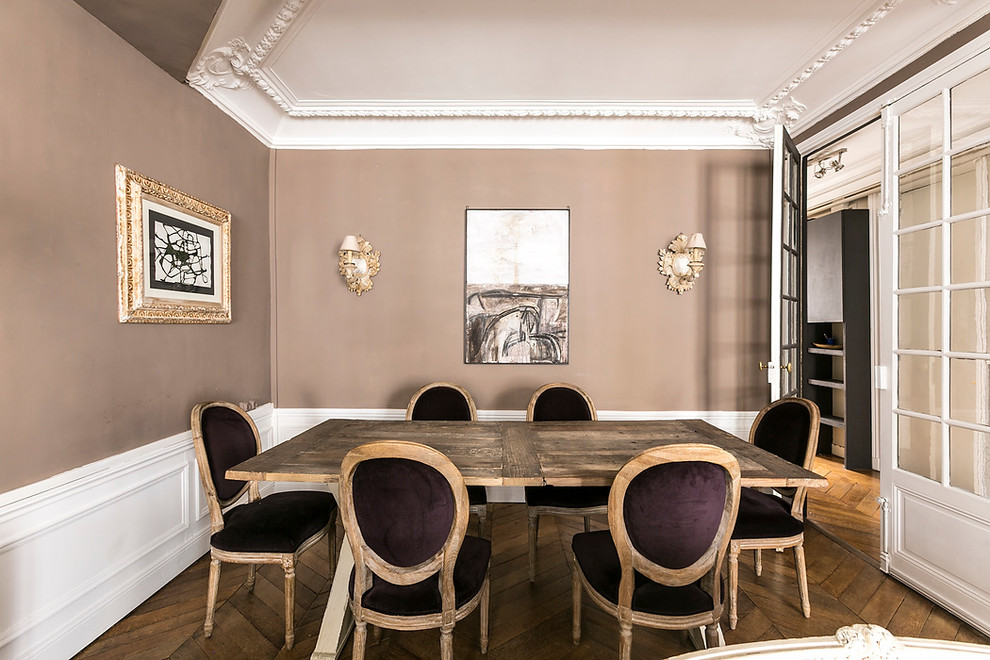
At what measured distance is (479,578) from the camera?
155 centimetres

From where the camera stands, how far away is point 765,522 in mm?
1963

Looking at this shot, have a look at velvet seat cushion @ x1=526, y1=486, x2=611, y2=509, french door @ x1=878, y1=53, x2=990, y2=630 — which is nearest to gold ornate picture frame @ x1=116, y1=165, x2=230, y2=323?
velvet seat cushion @ x1=526, y1=486, x2=611, y2=509

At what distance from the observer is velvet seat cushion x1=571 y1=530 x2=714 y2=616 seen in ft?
4.72

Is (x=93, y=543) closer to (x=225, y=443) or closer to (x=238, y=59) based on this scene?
(x=225, y=443)

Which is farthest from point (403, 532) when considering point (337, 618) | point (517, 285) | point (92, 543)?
point (517, 285)

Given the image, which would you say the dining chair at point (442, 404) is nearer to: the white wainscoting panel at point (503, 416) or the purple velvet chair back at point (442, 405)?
the purple velvet chair back at point (442, 405)

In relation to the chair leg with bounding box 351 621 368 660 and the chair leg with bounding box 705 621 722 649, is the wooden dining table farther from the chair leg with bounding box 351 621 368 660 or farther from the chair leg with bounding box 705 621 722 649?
the chair leg with bounding box 705 621 722 649

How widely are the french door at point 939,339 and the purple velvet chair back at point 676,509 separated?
5.10 feet

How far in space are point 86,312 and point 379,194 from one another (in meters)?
1.90

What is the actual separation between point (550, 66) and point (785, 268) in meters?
1.91

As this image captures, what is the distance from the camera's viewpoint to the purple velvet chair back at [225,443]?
1942 mm

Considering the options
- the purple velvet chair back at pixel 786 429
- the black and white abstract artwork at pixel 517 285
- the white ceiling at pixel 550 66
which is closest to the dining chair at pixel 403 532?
the purple velvet chair back at pixel 786 429

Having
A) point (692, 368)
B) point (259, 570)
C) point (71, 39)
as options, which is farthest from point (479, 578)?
point (71, 39)

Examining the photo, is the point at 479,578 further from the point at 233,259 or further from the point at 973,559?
the point at 233,259
